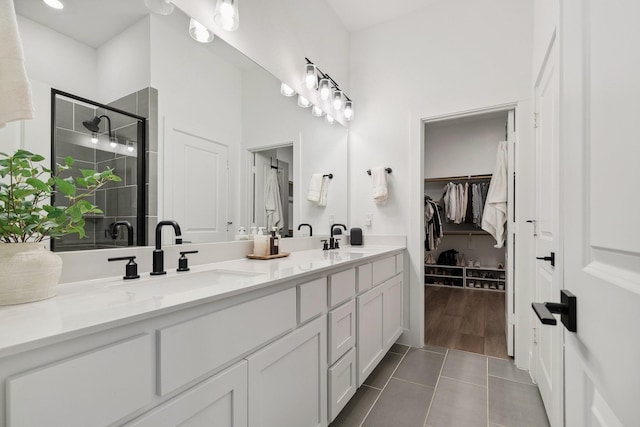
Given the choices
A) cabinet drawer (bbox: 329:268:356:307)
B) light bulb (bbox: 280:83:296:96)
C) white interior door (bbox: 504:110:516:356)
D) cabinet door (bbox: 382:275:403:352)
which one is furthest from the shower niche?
white interior door (bbox: 504:110:516:356)

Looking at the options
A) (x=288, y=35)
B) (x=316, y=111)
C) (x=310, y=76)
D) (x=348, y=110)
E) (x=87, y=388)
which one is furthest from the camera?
(x=348, y=110)

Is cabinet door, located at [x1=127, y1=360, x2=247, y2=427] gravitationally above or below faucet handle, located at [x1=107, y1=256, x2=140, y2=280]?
below

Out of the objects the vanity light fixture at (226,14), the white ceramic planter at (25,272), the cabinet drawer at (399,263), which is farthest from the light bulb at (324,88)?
the white ceramic planter at (25,272)

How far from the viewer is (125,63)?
123 centimetres

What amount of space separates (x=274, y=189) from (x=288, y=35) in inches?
46.2

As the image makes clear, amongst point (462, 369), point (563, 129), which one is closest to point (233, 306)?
point (563, 129)

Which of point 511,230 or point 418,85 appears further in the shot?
point 418,85

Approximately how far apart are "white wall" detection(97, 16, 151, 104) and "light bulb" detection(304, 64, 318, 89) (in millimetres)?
1255

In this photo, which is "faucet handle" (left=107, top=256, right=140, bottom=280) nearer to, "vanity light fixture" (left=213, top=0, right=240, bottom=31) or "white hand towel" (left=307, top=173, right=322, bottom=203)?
"vanity light fixture" (left=213, top=0, right=240, bottom=31)

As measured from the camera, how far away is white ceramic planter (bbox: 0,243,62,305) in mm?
733

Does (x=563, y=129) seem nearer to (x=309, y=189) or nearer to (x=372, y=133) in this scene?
(x=309, y=189)

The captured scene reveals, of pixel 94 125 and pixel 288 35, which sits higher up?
pixel 288 35

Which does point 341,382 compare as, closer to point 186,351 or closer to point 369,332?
point 369,332

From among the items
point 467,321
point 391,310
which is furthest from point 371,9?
point 467,321
